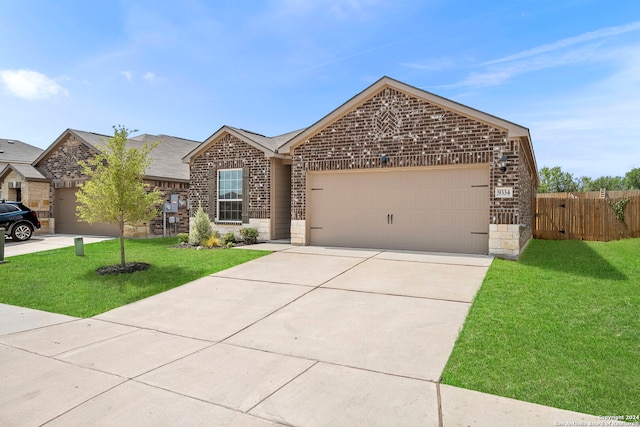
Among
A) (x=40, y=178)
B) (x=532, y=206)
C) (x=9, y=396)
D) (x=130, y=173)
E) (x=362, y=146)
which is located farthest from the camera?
(x=40, y=178)

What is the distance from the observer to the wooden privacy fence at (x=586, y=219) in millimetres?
15445

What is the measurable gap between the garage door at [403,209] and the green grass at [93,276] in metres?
2.68

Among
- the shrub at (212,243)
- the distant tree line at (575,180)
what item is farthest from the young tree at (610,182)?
the shrub at (212,243)

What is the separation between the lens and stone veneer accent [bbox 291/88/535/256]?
33.6ft

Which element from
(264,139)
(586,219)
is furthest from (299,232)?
(586,219)

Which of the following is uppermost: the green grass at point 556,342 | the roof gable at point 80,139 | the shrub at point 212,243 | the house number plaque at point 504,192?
the roof gable at point 80,139

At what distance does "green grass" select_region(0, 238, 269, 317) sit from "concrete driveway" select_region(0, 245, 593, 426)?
46 centimetres

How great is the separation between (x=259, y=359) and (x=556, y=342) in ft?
11.6

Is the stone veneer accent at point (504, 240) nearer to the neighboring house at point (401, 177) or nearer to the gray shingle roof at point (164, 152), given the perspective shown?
the neighboring house at point (401, 177)

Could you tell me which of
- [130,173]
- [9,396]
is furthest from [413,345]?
[130,173]

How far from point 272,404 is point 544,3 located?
9.81 metres

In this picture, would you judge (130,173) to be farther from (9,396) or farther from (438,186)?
(438,186)

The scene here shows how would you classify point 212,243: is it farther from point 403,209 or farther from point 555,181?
point 555,181

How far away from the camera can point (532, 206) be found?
17250 mm
